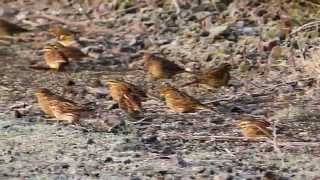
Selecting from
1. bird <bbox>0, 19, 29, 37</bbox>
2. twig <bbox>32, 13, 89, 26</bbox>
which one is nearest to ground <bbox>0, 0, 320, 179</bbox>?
twig <bbox>32, 13, 89, 26</bbox>

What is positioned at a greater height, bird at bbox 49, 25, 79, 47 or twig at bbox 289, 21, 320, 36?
bird at bbox 49, 25, 79, 47

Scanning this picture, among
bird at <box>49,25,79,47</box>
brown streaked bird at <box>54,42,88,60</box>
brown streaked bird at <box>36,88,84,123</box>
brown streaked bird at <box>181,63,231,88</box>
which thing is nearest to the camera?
brown streaked bird at <box>36,88,84,123</box>

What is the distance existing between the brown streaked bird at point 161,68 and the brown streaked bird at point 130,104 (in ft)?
3.19

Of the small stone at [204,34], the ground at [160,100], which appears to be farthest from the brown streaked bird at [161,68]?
the small stone at [204,34]

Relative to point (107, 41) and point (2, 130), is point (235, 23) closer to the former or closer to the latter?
point (107, 41)

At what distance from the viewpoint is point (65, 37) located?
9.90m

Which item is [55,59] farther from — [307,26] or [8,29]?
[307,26]

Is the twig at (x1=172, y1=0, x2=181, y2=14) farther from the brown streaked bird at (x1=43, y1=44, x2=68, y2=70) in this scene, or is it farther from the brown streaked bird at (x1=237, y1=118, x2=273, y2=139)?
the brown streaked bird at (x1=237, y1=118, x2=273, y2=139)

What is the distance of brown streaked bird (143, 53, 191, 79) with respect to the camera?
8.52 metres

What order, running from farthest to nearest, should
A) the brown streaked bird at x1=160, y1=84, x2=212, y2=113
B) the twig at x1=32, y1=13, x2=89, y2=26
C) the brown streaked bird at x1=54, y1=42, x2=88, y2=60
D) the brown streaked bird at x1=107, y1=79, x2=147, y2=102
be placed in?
the twig at x1=32, y1=13, x2=89, y2=26
the brown streaked bird at x1=54, y1=42, x2=88, y2=60
the brown streaked bird at x1=107, y1=79, x2=147, y2=102
the brown streaked bird at x1=160, y1=84, x2=212, y2=113

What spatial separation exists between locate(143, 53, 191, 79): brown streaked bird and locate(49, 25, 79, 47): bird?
4.03 feet

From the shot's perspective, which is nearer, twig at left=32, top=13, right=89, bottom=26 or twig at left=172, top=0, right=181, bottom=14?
twig at left=172, top=0, right=181, bottom=14

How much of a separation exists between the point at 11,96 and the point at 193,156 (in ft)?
7.18

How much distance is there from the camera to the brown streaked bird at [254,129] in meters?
6.75
